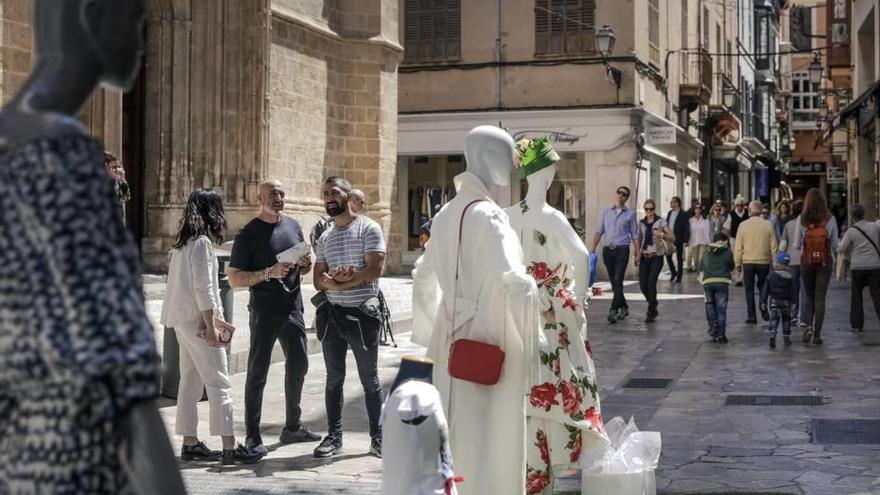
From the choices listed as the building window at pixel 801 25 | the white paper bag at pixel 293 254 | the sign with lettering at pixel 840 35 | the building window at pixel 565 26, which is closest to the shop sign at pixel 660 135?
the building window at pixel 565 26

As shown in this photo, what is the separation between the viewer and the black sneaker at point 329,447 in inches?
321

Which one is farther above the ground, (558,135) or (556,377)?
(558,135)

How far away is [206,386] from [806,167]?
79.7 meters

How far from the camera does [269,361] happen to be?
8.44 m

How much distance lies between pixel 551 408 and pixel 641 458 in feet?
1.69

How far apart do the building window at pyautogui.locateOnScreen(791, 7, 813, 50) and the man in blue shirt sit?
4352 cm

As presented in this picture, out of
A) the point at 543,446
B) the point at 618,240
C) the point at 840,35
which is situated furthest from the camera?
the point at 840,35

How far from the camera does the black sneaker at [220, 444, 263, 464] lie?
317 inches

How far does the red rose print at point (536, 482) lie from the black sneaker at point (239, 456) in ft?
7.34

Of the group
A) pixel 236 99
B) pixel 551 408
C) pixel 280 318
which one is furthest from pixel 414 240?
pixel 551 408

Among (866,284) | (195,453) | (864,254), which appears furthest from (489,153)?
(866,284)

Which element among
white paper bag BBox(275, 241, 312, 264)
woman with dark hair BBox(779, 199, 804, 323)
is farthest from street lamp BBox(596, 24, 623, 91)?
white paper bag BBox(275, 241, 312, 264)

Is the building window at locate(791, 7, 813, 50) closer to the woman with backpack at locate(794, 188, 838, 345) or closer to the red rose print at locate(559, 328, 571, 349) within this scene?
the woman with backpack at locate(794, 188, 838, 345)

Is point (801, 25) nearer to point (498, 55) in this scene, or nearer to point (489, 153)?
point (498, 55)
